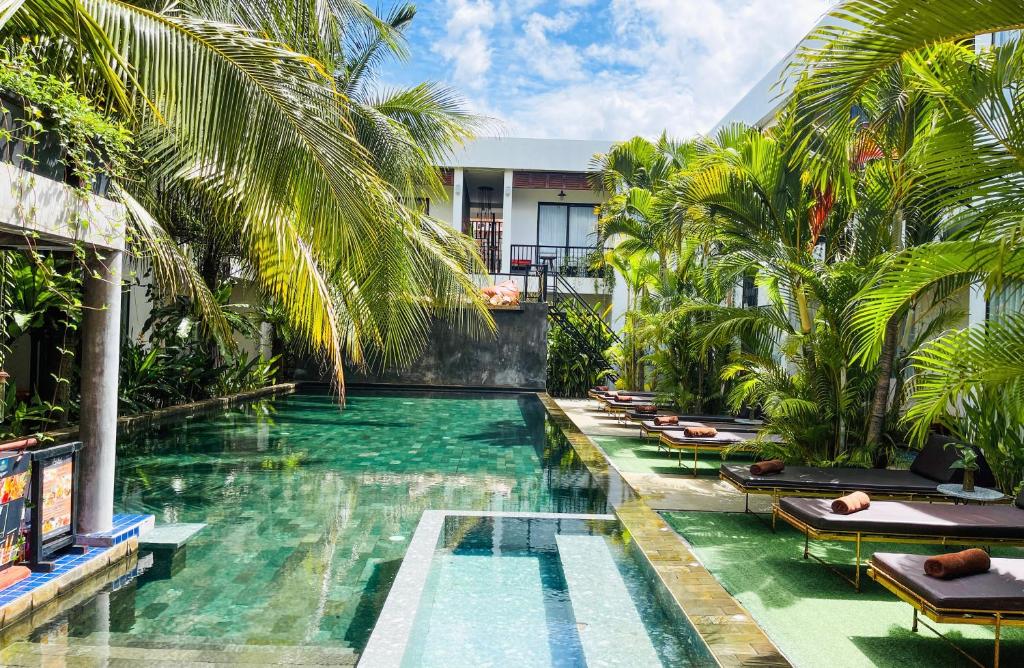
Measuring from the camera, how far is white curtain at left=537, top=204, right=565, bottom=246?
25062mm

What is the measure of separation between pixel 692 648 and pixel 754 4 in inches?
440

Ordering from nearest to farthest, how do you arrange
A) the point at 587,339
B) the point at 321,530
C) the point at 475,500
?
1. the point at 321,530
2. the point at 475,500
3. the point at 587,339

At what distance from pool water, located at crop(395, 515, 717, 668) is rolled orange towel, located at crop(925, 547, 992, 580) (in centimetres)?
115

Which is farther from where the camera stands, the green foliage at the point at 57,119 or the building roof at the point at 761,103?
the building roof at the point at 761,103

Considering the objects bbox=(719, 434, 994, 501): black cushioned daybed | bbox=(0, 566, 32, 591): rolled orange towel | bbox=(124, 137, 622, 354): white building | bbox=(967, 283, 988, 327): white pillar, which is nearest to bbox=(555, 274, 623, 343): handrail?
bbox=(124, 137, 622, 354): white building

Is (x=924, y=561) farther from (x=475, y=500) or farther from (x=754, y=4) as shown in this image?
(x=754, y=4)

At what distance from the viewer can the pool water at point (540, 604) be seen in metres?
3.79

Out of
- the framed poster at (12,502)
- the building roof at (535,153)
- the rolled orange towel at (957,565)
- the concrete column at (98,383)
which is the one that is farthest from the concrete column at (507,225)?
the rolled orange towel at (957,565)

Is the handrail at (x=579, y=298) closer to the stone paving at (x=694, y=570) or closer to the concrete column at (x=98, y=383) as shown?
the stone paving at (x=694, y=570)

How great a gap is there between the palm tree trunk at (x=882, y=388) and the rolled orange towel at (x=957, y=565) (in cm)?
320

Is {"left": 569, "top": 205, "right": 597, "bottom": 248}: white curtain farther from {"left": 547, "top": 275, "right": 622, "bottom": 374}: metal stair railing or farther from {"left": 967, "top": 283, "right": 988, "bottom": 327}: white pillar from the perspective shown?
{"left": 967, "top": 283, "right": 988, "bottom": 327}: white pillar

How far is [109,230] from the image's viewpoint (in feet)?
14.8

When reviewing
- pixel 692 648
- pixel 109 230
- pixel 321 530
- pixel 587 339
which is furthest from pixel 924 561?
pixel 587 339

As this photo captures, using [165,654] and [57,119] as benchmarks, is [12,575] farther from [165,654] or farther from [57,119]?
[57,119]
